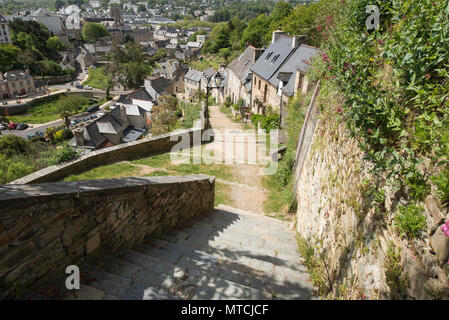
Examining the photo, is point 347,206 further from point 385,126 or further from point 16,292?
point 16,292

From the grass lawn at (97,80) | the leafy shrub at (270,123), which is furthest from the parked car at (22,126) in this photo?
the leafy shrub at (270,123)

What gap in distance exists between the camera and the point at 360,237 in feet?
9.70

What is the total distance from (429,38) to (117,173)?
925cm

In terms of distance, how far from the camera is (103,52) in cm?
9356

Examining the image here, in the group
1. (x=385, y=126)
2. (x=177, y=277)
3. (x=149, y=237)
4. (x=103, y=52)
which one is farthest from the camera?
(x=103, y=52)

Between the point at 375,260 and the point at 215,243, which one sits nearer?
the point at 375,260

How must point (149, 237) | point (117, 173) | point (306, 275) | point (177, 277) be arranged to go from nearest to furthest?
1. point (177, 277)
2. point (306, 275)
3. point (149, 237)
4. point (117, 173)

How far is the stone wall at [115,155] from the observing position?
26.3 feet

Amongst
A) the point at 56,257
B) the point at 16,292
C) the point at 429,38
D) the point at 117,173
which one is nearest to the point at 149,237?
the point at 56,257

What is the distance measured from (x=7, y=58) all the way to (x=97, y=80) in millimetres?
20166

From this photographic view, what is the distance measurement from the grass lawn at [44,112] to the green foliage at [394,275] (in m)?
57.3

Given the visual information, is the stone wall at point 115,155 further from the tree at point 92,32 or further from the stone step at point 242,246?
the tree at point 92,32

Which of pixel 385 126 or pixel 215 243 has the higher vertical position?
pixel 385 126

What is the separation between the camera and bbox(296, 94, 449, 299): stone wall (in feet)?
6.40
